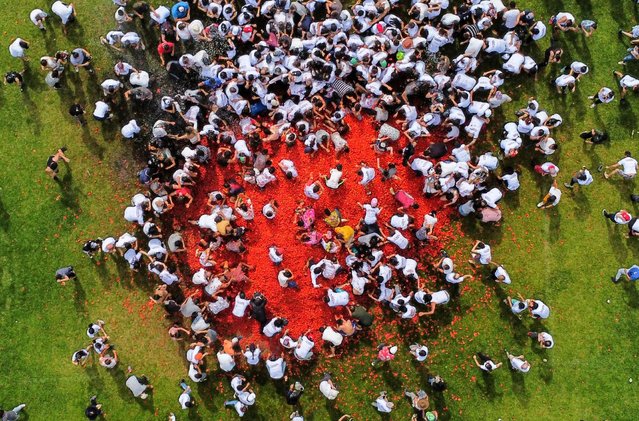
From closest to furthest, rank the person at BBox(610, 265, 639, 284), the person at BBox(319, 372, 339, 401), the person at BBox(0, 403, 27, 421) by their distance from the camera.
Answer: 1. the person at BBox(319, 372, 339, 401)
2. the person at BBox(0, 403, 27, 421)
3. the person at BBox(610, 265, 639, 284)

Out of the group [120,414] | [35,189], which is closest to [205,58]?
[35,189]

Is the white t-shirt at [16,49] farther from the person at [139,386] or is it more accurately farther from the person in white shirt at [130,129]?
the person at [139,386]

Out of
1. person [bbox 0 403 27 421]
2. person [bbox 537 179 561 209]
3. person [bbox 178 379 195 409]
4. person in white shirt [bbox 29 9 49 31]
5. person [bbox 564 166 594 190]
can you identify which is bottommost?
person [bbox 178 379 195 409]

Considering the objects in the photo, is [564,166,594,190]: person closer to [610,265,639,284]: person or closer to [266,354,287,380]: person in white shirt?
[610,265,639,284]: person

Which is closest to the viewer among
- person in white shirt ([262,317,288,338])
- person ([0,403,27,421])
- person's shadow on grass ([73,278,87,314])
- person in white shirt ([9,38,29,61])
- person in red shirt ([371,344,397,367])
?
person in white shirt ([262,317,288,338])

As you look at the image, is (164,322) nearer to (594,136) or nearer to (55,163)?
(55,163)

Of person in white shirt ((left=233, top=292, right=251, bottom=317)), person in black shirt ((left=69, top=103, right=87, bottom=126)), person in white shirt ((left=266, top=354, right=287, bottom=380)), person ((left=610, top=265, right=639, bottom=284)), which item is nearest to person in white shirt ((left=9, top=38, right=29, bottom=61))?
person in black shirt ((left=69, top=103, right=87, bottom=126))
